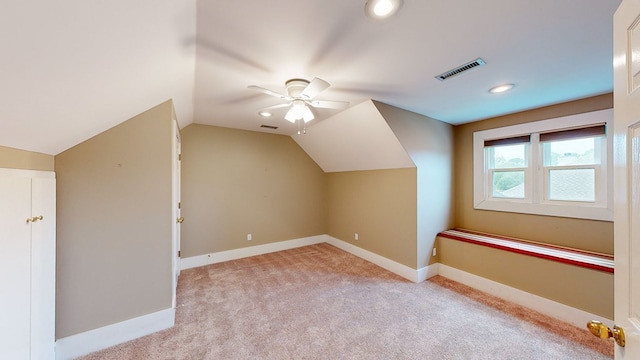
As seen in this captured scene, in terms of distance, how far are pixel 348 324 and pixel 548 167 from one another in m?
3.15

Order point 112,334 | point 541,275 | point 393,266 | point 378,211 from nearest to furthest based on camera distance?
point 112,334, point 541,275, point 393,266, point 378,211

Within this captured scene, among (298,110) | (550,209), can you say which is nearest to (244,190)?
(298,110)

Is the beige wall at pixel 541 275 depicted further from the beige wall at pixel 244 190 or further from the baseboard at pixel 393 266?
the beige wall at pixel 244 190

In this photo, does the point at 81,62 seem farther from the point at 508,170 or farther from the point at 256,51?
the point at 508,170

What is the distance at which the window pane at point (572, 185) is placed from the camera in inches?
102

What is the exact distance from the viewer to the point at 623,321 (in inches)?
28.7

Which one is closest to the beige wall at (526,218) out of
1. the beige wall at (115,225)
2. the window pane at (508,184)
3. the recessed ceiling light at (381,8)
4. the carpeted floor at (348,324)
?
the window pane at (508,184)

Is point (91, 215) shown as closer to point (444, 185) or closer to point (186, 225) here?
point (186, 225)

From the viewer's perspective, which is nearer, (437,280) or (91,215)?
(91,215)

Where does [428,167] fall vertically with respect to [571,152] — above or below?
below

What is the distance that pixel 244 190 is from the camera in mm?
4215

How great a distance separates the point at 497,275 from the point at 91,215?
4372 mm

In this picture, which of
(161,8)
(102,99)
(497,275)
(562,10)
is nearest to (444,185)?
(497,275)

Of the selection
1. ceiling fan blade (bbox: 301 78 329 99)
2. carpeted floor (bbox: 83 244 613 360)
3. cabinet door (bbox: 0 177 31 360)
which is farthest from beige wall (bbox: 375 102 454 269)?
cabinet door (bbox: 0 177 31 360)
